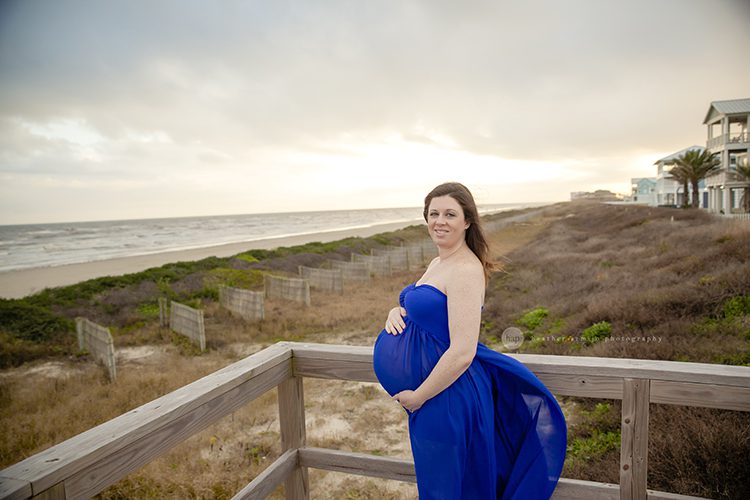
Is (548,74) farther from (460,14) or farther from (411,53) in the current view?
(460,14)

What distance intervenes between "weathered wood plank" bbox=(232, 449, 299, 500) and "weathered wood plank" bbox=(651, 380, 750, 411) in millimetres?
1760

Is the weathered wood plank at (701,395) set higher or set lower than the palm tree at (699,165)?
lower

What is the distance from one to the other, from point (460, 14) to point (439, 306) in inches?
272

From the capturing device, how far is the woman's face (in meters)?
1.79

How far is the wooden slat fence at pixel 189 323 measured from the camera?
9758mm

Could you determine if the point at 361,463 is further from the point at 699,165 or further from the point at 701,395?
the point at 699,165

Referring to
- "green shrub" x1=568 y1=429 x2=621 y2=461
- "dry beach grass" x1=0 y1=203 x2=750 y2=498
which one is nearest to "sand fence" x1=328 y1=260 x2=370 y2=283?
"dry beach grass" x1=0 y1=203 x2=750 y2=498

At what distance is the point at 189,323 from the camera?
1029cm

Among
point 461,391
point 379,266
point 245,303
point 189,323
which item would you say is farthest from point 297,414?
point 379,266

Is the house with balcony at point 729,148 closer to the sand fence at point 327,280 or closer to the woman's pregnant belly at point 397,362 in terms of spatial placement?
the sand fence at point 327,280

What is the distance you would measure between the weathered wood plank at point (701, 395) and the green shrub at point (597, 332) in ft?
15.8

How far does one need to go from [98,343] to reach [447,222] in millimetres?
9461

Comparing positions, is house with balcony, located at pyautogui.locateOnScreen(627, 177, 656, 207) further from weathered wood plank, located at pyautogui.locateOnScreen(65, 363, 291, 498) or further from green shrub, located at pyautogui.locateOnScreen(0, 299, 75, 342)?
weathered wood plank, located at pyautogui.locateOnScreen(65, 363, 291, 498)

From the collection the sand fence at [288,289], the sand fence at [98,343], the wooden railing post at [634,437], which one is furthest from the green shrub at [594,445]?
the sand fence at [288,289]
